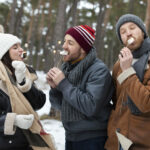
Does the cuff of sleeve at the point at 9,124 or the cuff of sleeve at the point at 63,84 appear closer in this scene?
the cuff of sleeve at the point at 63,84

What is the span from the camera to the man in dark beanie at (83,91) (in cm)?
186

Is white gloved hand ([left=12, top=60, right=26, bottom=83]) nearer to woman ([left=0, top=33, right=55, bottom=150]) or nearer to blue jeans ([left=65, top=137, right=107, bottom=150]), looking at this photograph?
woman ([left=0, top=33, right=55, bottom=150])

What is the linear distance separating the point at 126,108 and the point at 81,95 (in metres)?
0.42

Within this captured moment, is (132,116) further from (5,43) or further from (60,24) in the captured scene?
(60,24)

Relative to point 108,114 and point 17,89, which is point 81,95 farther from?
point 17,89

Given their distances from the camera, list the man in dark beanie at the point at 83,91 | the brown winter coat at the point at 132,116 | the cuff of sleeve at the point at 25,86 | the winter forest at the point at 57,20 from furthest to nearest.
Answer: the winter forest at the point at 57,20
the cuff of sleeve at the point at 25,86
the man in dark beanie at the point at 83,91
the brown winter coat at the point at 132,116

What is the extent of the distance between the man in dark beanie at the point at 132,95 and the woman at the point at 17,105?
0.79 meters

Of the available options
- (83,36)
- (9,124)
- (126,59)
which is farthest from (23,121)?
(126,59)

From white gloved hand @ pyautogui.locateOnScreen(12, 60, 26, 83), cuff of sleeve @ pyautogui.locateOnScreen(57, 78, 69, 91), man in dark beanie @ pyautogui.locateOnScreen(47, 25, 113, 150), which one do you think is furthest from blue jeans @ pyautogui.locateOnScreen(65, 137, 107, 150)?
white gloved hand @ pyautogui.locateOnScreen(12, 60, 26, 83)

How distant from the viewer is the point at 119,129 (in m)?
1.83

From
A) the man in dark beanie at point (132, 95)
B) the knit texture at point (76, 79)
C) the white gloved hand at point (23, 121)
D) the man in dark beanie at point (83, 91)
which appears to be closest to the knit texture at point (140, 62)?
the man in dark beanie at point (132, 95)

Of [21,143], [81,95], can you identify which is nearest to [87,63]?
[81,95]

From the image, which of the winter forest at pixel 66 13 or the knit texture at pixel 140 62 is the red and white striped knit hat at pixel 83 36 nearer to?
the knit texture at pixel 140 62

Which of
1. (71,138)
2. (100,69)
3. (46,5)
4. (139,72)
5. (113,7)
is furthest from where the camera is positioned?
(46,5)
